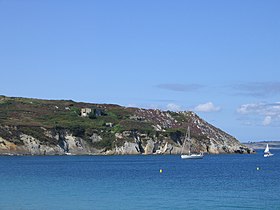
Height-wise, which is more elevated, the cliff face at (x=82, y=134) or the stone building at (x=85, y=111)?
the stone building at (x=85, y=111)

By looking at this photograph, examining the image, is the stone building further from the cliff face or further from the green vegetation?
the green vegetation

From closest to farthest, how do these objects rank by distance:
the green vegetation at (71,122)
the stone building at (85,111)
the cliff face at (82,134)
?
the cliff face at (82,134)
the green vegetation at (71,122)
the stone building at (85,111)

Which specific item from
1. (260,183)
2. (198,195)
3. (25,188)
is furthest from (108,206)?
(260,183)

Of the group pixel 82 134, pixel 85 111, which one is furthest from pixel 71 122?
pixel 85 111

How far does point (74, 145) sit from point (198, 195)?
116067 mm

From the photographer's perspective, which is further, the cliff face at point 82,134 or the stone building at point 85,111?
the stone building at point 85,111

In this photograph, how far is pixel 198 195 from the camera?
178 feet

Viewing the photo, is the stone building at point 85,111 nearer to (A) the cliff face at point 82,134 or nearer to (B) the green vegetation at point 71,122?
(A) the cliff face at point 82,134

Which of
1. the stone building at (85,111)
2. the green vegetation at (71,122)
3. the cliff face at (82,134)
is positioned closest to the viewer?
the cliff face at (82,134)

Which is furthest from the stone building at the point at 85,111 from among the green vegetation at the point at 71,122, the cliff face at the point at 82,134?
the green vegetation at the point at 71,122

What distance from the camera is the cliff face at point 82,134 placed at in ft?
516

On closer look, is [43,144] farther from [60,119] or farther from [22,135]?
[60,119]

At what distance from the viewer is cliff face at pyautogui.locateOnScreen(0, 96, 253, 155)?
157250 mm

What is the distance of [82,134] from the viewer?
16925 centimetres
